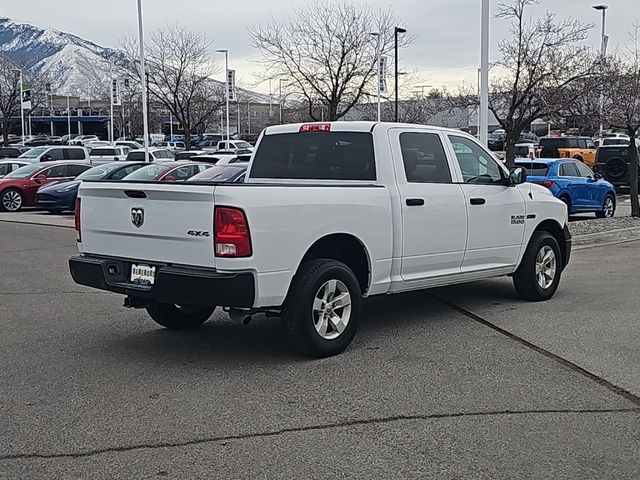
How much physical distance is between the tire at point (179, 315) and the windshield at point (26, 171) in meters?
17.5

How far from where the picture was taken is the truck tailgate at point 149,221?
6344 mm

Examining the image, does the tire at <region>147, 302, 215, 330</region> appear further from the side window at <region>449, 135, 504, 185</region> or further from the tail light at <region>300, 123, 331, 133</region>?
the side window at <region>449, 135, 504, 185</region>

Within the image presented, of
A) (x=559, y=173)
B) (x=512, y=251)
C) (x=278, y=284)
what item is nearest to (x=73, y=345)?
(x=278, y=284)

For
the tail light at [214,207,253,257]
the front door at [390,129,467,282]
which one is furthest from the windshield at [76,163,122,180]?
the tail light at [214,207,253,257]

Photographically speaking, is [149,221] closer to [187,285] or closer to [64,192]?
[187,285]

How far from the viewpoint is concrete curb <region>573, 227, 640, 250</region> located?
15.3m

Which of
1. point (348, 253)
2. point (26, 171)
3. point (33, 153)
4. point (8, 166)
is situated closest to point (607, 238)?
point (348, 253)

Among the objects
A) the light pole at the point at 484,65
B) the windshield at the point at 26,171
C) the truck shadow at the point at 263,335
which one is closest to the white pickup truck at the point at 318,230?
the truck shadow at the point at 263,335

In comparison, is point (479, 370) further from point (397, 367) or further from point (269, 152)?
point (269, 152)

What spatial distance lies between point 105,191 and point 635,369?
4.50 m

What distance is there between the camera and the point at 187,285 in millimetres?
6336

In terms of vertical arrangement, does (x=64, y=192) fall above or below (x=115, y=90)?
below

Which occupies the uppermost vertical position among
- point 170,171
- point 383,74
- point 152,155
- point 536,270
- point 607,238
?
point 383,74

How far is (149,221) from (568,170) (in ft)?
46.4
